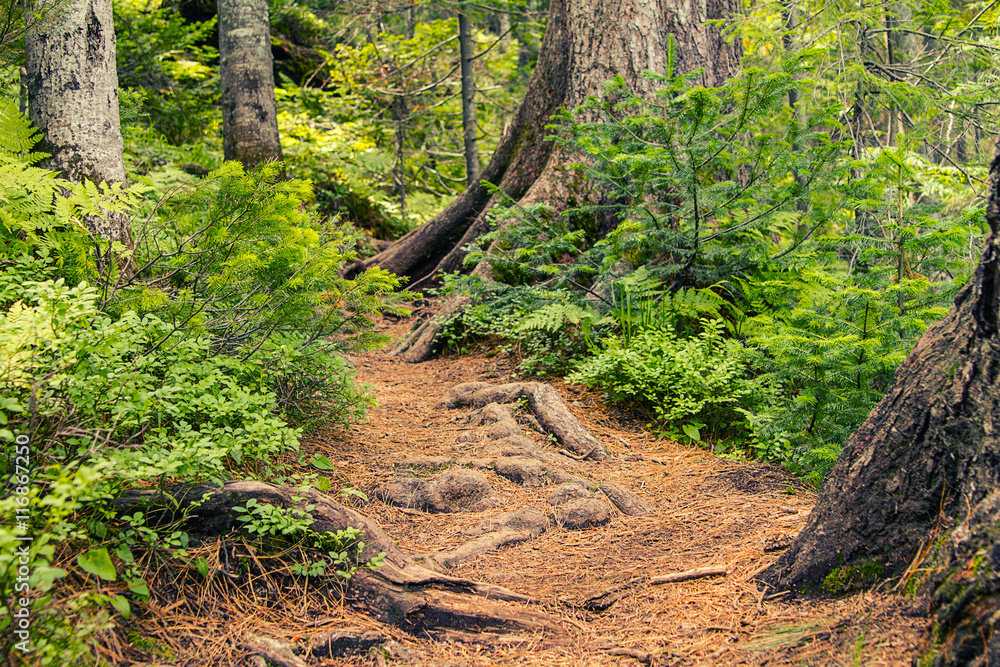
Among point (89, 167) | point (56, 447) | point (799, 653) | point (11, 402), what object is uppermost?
point (89, 167)

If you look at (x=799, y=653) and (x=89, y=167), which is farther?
(x=89, y=167)

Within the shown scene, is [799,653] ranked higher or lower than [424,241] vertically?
lower

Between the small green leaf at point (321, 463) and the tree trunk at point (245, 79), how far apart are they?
5619mm

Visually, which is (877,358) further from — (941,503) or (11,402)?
(11,402)

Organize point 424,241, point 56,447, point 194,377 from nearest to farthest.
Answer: point 56,447 < point 194,377 < point 424,241

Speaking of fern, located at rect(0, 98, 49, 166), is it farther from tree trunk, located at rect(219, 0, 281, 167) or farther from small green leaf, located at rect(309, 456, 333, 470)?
tree trunk, located at rect(219, 0, 281, 167)

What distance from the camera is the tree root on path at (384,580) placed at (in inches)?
87.4

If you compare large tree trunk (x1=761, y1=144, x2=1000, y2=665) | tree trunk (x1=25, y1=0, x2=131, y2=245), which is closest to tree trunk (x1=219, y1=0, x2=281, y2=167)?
tree trunk (x1=25, y1=0, x2=131, y2=245)

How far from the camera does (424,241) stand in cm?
848

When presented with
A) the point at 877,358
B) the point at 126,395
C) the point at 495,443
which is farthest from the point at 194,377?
the point at 877,358

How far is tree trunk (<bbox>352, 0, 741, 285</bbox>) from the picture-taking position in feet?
21.1

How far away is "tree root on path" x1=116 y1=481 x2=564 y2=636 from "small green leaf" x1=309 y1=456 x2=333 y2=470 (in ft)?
2.86

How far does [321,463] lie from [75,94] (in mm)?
2875

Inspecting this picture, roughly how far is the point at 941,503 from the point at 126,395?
2.73 metres
